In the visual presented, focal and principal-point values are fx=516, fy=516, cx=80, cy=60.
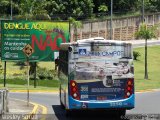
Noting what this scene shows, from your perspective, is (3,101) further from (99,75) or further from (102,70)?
(102,70)

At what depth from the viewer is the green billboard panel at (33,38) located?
136 feet

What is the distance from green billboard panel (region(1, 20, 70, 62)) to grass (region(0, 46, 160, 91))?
2.60 meters

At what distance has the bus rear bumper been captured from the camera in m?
19.2

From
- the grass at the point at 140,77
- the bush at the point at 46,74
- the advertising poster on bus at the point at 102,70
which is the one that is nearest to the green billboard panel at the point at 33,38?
the grass at the point at 140,77

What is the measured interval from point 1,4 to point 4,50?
4800 cm

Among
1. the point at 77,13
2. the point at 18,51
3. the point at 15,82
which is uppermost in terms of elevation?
the point at 77,13

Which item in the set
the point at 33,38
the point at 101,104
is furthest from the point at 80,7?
the point at 101,104

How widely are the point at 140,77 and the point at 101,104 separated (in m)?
33.6

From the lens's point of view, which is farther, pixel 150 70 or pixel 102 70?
pixel 150 70

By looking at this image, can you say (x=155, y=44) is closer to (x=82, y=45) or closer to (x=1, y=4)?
(x=1, y=4)

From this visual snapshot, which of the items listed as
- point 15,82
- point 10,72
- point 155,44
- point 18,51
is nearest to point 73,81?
point 18,51

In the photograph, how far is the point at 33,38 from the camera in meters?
42.5

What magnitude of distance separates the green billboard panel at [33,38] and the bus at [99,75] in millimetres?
22418

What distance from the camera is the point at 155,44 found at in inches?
3118
